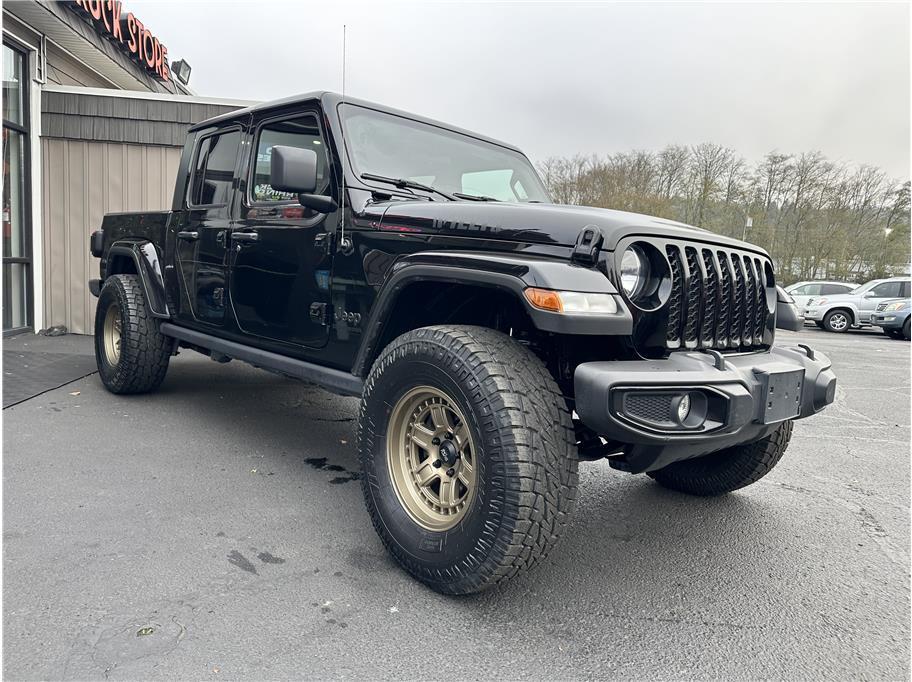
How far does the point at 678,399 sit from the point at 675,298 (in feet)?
1.34

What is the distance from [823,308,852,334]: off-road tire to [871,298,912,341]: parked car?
0.97 m

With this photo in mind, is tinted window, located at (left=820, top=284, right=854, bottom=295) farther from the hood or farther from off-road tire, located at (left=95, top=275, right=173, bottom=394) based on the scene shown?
off-road tire, located at (left=95, top=275, right=173, bottom=394)

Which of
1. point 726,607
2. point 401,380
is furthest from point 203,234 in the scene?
point 726,607

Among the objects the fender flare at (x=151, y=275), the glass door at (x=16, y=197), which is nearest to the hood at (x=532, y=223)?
the fender flare at (x=151, y=275)

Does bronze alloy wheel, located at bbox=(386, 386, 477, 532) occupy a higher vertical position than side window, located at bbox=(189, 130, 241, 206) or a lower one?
lower

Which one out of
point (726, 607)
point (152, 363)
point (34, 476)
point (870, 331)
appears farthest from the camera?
point (870, 331)

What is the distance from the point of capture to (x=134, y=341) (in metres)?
4.65

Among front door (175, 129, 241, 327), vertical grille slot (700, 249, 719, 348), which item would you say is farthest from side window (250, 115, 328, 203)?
vertical grille slot (700, 249, 719, 348)

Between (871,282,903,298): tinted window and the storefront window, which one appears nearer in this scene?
the storefront window

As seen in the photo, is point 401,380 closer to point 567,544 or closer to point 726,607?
point 567,544

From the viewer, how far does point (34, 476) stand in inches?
132

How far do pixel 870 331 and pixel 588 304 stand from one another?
757 inches

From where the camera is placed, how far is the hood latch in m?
2.18

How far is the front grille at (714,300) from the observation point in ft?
7.64
